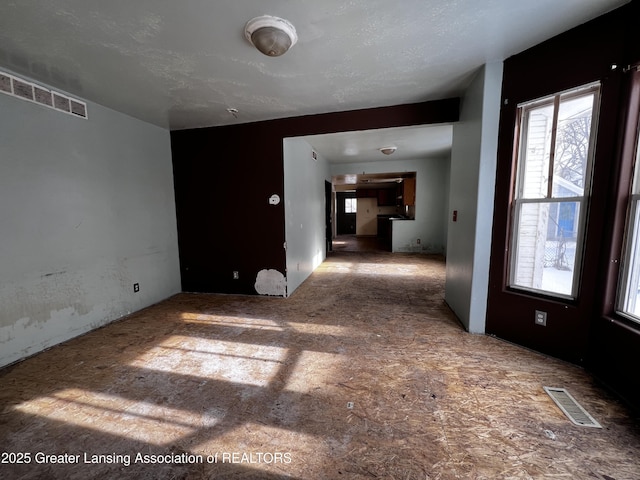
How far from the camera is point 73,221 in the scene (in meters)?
2.71

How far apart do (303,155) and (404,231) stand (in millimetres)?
4260

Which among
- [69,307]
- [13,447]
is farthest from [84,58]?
[13,447]

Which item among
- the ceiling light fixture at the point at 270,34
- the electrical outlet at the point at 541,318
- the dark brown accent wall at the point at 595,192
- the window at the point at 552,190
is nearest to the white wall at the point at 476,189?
the dark brown accent wall at the point at 595,192

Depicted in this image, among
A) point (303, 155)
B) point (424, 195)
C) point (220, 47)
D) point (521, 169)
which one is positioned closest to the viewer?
point (220, 47)

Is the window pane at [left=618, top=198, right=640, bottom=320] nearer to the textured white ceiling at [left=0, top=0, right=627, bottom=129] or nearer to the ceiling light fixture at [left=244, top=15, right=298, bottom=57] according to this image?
the textured white ceiling at [left=0, top=0, right=627, bottom=129]

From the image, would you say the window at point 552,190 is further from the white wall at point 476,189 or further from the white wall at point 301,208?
the white wall at point 301,208

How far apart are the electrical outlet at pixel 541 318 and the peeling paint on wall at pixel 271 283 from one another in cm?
299

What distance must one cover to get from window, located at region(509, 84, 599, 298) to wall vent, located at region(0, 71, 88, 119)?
14.5 ft

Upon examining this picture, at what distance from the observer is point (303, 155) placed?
464 centimetres

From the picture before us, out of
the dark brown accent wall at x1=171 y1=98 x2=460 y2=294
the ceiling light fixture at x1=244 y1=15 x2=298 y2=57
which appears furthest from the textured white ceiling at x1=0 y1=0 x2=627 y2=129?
the dark brown accent wall at x1=171 y1=98 x2=460 y2=294

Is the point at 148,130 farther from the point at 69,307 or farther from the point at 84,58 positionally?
the point at 69,307

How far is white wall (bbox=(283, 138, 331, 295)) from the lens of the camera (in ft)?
13.0

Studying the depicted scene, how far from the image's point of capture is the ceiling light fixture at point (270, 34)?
1.72 metres

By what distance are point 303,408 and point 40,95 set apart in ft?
12.0
